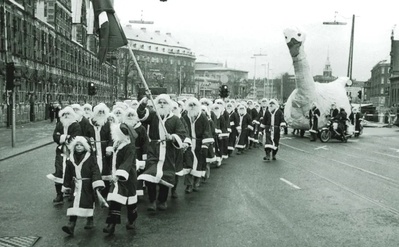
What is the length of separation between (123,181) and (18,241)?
1.59m

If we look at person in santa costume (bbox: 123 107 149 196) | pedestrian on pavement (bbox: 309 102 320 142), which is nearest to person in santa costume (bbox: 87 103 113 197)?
person in santa costume (bbox: 123 107 149 196)

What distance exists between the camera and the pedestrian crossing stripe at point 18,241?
6859mm

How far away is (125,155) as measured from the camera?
25.1ft

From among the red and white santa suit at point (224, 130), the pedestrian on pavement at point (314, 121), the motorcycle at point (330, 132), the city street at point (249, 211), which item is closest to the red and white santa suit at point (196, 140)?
the city street at point (249, 211)

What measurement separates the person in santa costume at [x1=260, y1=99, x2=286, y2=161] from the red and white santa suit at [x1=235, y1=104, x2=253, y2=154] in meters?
2.26

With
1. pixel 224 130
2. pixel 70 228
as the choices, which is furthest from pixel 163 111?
pixel 224 130

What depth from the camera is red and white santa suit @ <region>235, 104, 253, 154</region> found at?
19.2 metres

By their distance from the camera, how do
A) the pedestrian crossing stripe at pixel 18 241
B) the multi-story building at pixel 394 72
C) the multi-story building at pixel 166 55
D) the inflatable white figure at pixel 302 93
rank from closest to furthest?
the pedestrian crossing stripe at pixel 18 241 → the inflatable white figure at pixel 302 93 → the multi-story building at pixel 394 72 → the multi-story building at pixel 166 55

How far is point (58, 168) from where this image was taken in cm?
1006

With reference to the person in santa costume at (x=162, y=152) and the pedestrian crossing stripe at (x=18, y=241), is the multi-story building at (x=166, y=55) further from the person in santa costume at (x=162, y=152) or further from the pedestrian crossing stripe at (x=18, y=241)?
the pedestrian crossing stripe at (x=18, y=241)

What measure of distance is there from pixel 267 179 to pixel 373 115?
160 ft

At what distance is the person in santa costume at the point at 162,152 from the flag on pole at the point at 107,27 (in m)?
1.24

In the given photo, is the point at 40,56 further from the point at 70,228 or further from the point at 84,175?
the point at 70,228

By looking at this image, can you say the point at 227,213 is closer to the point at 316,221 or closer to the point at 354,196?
the point at 316,221
